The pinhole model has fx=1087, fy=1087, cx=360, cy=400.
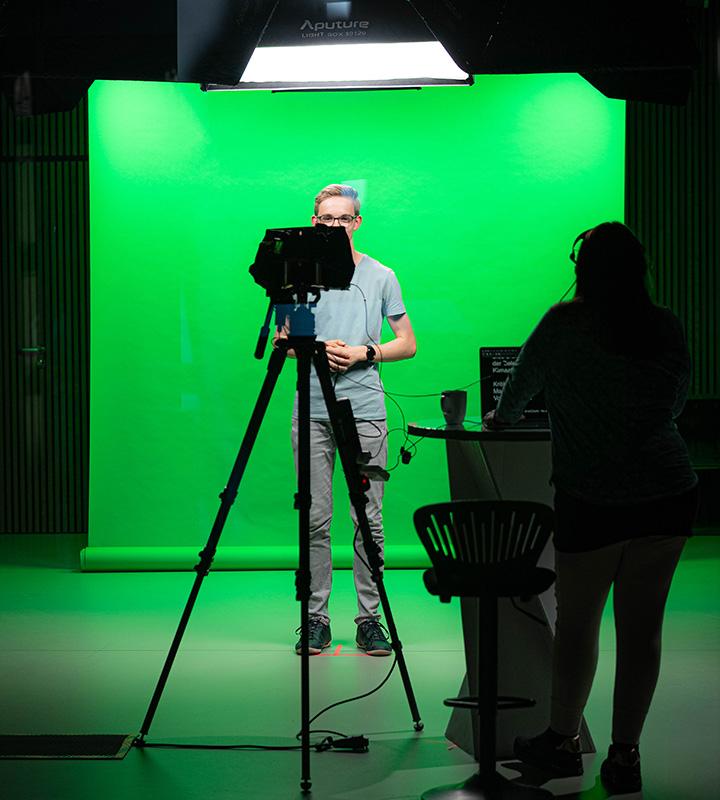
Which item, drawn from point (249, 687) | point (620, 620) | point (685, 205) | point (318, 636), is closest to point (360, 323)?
point (318, 636)

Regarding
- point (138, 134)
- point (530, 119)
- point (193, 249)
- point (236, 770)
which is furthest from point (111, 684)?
point (530, 119)

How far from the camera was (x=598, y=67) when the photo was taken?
4.18m

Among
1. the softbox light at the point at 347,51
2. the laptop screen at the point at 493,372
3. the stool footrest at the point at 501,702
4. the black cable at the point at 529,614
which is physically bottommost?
the stool footrest at the point at 501,702

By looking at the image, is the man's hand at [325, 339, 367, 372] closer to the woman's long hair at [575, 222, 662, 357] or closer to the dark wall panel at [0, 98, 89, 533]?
the woman's long hair at [575, 222, 662, 357]

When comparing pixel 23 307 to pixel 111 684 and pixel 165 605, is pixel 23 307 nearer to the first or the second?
pixel 165 605

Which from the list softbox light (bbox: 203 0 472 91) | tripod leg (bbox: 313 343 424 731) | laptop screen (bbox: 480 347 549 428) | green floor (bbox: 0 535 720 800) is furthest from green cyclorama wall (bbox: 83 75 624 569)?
tripod leg (bbox: 313 343 424 731)

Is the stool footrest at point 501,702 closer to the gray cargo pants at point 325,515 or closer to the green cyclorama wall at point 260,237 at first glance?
the gray cargo pants at point 325,515

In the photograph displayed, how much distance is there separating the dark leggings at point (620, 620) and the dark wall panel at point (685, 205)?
4132mm

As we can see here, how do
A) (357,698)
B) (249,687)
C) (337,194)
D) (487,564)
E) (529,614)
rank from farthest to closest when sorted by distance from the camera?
(337,194) → (249,687) → (357,698) → (529,614) → (487,564)

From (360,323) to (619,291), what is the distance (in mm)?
1657

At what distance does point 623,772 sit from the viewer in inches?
103

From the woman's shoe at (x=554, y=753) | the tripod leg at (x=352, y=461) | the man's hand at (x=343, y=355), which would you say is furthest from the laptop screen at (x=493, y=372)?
the woman's shoe at (x=554, y=753)

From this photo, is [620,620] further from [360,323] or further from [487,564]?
[360,323]

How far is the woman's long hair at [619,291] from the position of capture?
247cm
